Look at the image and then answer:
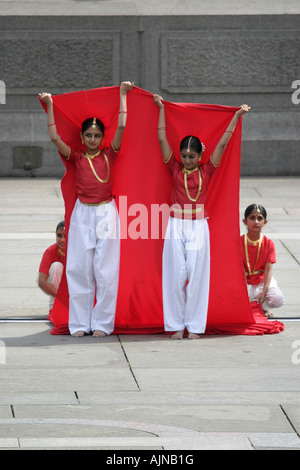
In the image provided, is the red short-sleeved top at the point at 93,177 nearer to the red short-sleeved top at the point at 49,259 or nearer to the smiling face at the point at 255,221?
the red short-sleeved top at the point at 49,259

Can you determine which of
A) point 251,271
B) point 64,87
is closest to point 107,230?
point 251,271

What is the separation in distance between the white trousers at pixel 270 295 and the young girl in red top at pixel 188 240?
0.60m

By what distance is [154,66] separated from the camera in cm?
1536

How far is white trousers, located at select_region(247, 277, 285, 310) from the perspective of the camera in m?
8.36

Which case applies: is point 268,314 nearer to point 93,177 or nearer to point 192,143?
point 192,143

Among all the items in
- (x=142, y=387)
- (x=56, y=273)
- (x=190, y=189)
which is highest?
(x=190, y=189)

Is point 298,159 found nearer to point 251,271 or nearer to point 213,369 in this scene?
point 251,271

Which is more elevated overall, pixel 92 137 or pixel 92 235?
pixel 92 137

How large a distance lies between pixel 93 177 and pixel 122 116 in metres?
0.54

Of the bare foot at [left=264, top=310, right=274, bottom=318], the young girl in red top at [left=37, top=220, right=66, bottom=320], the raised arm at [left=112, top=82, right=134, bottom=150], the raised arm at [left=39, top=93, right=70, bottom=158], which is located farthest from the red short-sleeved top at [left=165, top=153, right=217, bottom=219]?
the bare foot at [left=264, top=310, right=274, bottom=318]

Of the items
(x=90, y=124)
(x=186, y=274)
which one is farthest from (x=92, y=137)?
(x=186, y=274)

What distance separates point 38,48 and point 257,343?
8621mm

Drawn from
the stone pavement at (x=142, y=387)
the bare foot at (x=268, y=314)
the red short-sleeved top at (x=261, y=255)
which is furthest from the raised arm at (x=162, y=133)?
the bare foot at (x=268, y=314)

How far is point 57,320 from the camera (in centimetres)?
819
